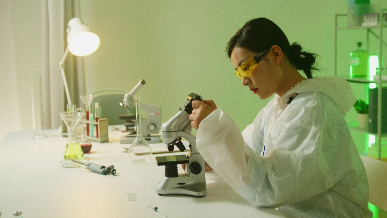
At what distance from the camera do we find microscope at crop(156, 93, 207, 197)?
4.63ft

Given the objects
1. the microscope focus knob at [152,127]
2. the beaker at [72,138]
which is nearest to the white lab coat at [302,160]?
the beaker at [72,138]

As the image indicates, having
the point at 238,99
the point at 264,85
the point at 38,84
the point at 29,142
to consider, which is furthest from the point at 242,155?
the point at 238,99

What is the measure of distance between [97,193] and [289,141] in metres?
0.70

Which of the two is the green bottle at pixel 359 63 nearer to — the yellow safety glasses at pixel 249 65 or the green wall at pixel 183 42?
the green wall at pixel 183 42

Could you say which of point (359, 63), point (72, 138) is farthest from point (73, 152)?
point (359, 63)

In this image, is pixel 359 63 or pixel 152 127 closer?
pixel 152 127

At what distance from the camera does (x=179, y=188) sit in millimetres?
1407

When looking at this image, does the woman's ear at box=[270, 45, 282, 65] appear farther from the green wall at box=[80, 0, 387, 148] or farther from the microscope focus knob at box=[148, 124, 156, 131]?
the green wall at box=[80, 0, 387, 148]

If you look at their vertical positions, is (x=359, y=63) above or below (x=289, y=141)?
above

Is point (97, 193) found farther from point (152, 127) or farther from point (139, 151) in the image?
point (152, 127)

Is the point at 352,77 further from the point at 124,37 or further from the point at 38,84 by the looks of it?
the point at 38,84

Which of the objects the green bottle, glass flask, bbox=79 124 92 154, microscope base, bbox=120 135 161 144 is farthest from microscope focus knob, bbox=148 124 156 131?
the green bottle

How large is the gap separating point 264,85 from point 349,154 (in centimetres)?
41

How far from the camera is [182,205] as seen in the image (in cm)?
132
